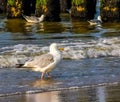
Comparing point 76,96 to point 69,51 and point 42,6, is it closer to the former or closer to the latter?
point 69,51

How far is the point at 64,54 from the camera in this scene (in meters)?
16.3

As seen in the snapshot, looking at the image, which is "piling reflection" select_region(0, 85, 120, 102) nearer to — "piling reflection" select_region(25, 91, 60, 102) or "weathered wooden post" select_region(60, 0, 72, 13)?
"piling reflection" select_region(25, 91, 60, 102)

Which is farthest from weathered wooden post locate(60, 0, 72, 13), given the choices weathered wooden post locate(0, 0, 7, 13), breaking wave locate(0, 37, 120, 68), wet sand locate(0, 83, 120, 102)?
wet sand locate(0, 83, 120, 102)

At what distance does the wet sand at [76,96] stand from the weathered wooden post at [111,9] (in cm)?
1585

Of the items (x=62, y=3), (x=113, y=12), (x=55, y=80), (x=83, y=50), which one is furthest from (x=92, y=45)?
(x=62, y=3)

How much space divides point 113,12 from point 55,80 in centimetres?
1523

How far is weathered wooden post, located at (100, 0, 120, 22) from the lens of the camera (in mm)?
27203

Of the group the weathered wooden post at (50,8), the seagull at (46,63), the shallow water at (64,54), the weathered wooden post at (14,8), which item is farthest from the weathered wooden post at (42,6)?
the seagull at (46,63)

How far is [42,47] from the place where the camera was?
1758cm

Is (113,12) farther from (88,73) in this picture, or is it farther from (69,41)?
(88,73)

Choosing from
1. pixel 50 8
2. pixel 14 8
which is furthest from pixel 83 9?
pixel 14 8

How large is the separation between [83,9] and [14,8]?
3390 millimetres

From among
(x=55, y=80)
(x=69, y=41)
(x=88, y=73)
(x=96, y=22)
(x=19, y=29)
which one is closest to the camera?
(x=55, y=80)

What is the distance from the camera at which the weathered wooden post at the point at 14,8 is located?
93.6 feet
